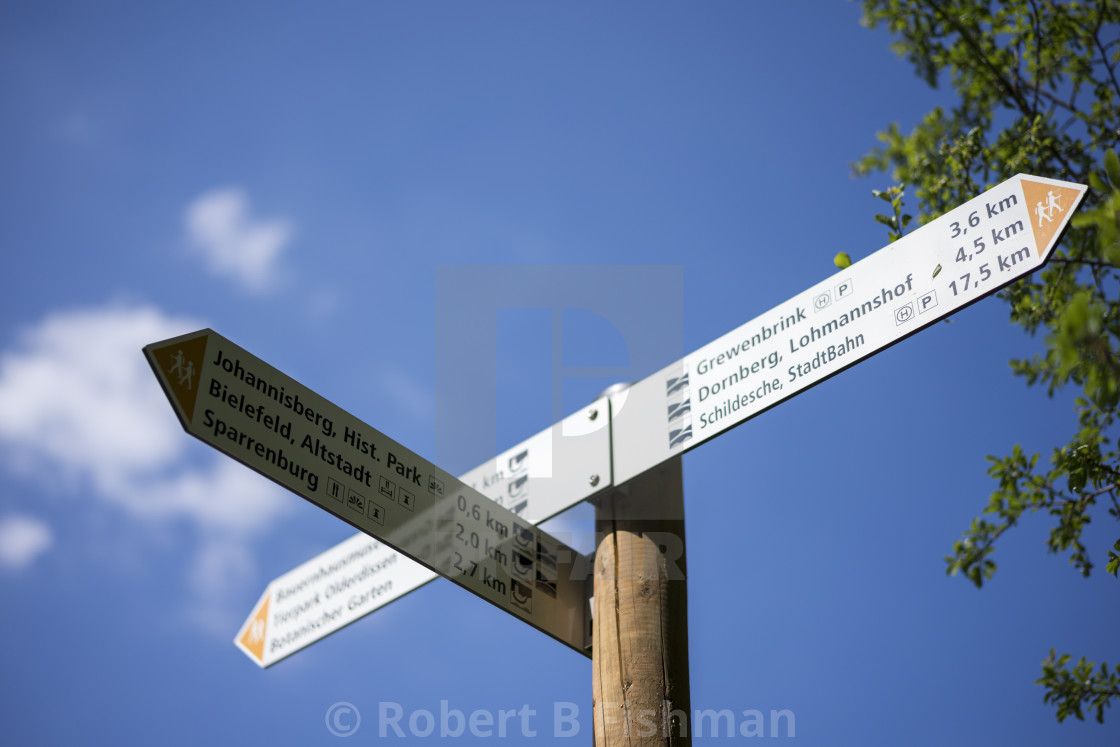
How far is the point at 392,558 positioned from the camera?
10.3 feet

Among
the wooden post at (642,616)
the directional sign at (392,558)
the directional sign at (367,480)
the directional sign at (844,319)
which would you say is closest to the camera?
the directional sign at (367,480)

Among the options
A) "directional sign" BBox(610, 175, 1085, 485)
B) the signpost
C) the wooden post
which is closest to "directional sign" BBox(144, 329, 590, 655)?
the signpost

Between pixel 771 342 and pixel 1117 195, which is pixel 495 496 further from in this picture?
pixel 1117 195

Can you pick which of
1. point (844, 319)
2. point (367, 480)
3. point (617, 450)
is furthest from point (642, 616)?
Answer: point (844, 319)

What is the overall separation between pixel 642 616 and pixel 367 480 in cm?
89

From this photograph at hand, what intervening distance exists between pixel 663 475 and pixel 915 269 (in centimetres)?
95

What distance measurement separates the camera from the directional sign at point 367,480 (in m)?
2.06

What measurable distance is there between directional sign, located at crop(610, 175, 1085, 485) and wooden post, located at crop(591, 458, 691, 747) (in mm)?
124

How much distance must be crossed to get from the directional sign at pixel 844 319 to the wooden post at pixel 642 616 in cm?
12

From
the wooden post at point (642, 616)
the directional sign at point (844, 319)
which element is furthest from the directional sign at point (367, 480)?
the directional sign at point (844, 319)

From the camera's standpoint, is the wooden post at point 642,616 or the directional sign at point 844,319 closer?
the directional sign at point 844,319

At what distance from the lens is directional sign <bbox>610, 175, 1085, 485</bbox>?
2.33 meters

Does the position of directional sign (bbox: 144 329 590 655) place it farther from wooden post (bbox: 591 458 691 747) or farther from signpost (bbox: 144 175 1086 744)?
wooden post (bbox: 591 458 691 747)

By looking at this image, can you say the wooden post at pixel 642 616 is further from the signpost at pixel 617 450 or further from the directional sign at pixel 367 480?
the directional sign at pixel 367 480
